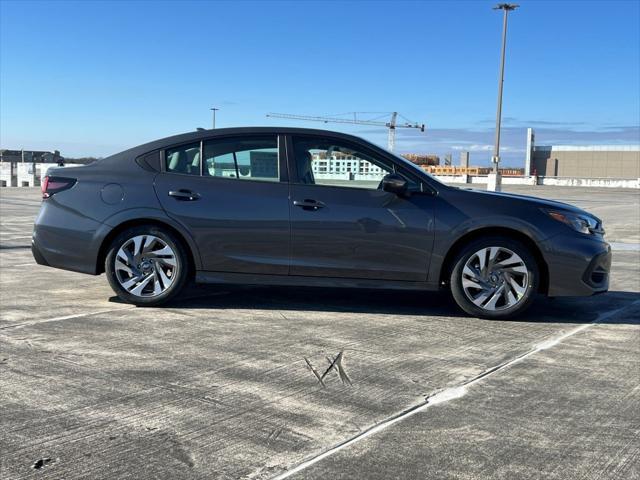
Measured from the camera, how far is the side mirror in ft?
18.3

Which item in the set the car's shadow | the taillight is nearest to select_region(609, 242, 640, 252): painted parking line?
the car's shadow

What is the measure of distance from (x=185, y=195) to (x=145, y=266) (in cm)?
73

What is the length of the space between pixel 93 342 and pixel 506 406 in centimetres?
288

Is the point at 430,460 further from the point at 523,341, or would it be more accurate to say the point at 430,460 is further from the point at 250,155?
the point at 250,155

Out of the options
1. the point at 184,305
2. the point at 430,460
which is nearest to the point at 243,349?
the point at 184,305

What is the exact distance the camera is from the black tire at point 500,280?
5613mm

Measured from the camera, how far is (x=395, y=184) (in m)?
5.59

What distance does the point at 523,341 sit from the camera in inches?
200

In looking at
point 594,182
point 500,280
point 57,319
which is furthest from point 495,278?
point 594,182

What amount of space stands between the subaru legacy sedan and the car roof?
1 centimetres

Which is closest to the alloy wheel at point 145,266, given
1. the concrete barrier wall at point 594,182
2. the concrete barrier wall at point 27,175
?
the concrete barrier wall at point 27,175

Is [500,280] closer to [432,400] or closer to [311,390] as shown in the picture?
[432,400]

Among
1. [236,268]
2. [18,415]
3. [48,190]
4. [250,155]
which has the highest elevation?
[250,155]

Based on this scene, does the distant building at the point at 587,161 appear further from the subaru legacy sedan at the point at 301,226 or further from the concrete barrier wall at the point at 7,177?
the subaru legacy sedan at the point at 301,226
